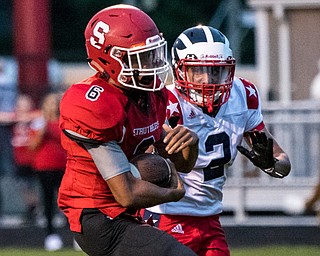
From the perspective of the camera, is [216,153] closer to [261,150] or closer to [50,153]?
[261,150]

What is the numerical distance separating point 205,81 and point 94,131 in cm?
112

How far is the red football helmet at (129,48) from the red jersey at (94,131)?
0.30ft

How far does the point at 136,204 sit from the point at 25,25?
45.4 ft

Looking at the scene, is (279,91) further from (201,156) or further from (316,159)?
(201,156)

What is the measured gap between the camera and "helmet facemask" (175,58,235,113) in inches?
219

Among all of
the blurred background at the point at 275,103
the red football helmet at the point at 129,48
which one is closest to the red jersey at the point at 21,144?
the blurred background at the point at 275,103

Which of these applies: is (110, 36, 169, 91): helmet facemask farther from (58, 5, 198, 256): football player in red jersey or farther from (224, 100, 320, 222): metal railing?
(224, 100, 320, 222): metal railing

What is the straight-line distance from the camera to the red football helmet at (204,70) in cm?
556

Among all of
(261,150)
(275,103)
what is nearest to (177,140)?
(261,150)

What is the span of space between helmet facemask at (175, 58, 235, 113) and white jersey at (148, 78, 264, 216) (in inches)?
2.9

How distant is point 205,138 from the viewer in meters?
5.66

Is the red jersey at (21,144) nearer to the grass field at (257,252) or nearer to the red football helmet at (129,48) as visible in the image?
the grass field at (257,252)

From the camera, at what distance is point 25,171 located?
1313 cm

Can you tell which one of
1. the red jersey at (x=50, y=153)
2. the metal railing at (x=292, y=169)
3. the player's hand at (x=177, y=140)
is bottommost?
the metal railing at (x=292, y=169)
